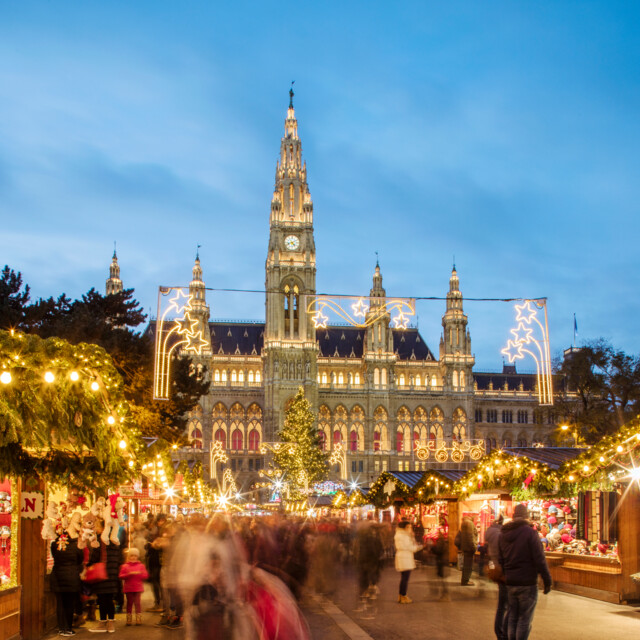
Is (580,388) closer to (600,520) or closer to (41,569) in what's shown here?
(600,520)

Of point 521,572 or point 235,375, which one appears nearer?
point 521,572

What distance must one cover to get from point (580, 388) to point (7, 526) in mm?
38891

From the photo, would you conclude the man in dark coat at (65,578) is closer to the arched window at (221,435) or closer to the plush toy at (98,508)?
the plush toy at (98,508)

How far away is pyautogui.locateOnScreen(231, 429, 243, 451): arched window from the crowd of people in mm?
67782

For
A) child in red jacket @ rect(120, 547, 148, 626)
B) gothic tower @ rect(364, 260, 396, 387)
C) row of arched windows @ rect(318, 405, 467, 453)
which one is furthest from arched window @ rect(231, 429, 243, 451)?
child in red jacket @ rect(120, 547, 148, 626)

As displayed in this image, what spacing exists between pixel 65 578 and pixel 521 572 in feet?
21.7

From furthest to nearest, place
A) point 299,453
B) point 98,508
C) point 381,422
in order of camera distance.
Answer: point 381,422 < point 299,453 < point 98,508

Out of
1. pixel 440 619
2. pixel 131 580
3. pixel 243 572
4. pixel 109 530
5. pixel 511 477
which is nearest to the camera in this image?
pixel 243 572

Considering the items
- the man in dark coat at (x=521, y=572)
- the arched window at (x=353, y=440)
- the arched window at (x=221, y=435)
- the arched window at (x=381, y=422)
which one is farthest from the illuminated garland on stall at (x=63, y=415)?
the arched window at (x=381, y=422)

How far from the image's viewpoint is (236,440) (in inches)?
3543

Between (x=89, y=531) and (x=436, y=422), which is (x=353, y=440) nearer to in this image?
(x=436, y=422)

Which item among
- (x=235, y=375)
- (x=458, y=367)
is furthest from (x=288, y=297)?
(x=458, y=367)

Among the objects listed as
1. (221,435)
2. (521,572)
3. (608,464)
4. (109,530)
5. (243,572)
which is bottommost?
(521,572)

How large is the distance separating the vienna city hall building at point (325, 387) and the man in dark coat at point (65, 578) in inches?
2890
